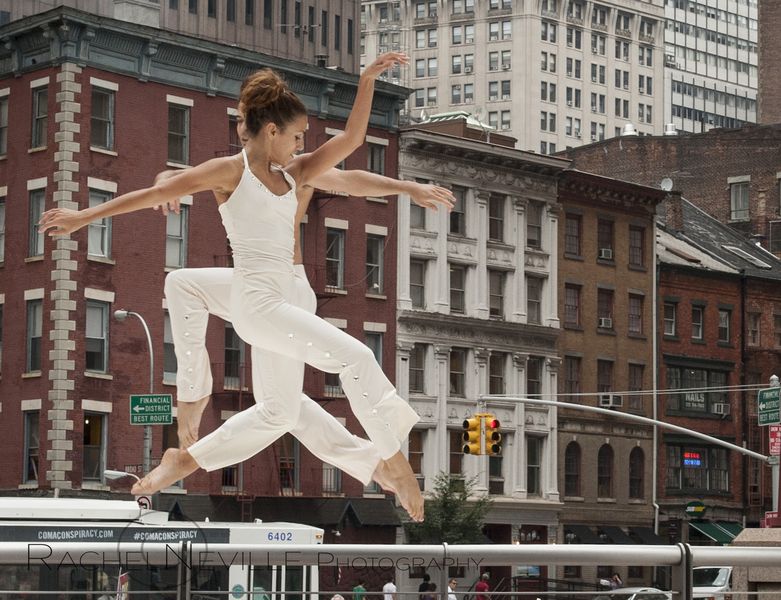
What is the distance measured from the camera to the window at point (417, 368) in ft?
238

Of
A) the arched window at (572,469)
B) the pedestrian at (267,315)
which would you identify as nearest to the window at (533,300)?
the arched window at (572,469)

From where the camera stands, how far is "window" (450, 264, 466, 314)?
2921 inches

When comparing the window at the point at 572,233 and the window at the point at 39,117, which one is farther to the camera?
the window at the point at 572,233

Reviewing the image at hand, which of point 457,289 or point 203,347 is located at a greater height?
point 457,289

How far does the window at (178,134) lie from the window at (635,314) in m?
25.2

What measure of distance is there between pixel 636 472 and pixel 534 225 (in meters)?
12.4

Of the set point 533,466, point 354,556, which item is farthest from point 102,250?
point 354,556

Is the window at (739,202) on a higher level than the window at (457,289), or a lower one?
higher

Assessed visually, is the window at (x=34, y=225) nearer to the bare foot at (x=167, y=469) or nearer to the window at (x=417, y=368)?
the window at (x=417, y=368)

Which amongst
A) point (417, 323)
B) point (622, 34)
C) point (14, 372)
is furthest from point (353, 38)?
point (622, 34)

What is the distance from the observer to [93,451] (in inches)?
2393

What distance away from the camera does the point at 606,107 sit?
18788cm

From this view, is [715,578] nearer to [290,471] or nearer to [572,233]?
[290,471]

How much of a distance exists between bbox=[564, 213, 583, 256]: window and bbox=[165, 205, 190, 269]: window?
20.6 m
